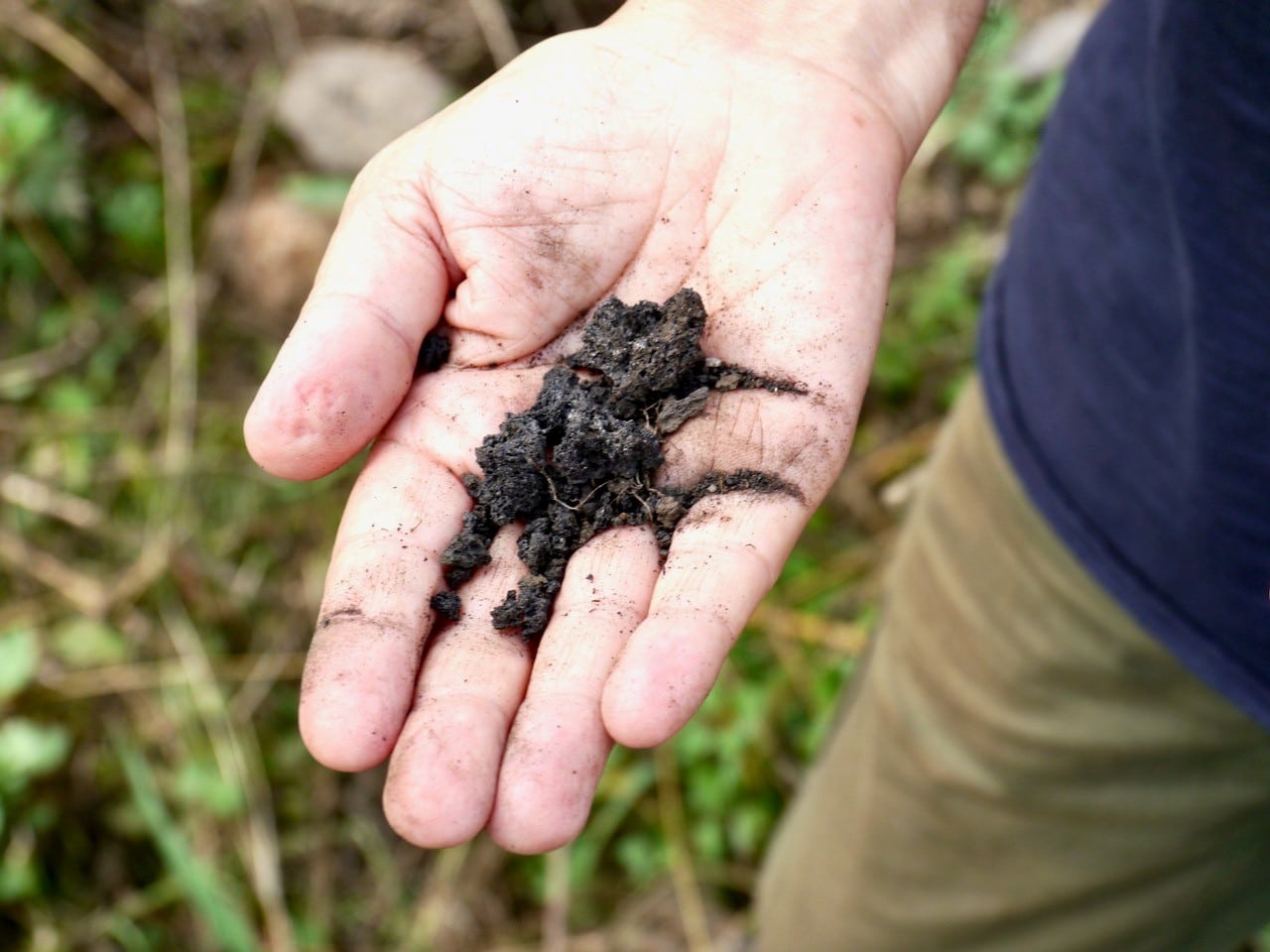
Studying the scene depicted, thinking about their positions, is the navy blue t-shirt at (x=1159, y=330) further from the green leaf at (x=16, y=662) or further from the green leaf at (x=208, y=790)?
the green leaf at (x=16, y=662)

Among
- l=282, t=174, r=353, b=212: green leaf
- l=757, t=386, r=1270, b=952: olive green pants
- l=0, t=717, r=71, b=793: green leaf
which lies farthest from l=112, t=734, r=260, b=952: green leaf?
l=282, t=174, r=353, b=212: green leaf

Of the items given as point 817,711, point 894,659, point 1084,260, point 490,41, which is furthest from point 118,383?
point 1084,260

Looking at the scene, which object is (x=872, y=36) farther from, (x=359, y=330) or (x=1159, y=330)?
(x=359, y=330)

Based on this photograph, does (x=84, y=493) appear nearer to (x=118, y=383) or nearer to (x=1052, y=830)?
(x=118, y=383)

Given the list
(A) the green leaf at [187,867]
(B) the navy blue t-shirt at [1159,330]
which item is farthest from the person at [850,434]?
(A) the green leaf at [187,867]

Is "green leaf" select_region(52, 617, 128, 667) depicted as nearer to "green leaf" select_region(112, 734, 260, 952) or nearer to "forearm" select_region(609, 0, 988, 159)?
"green leaf" select_region(112, 734, 260, 952)

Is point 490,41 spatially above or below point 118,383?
above
